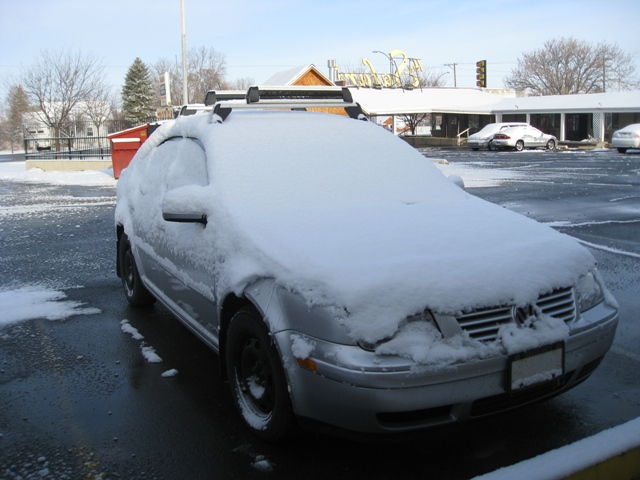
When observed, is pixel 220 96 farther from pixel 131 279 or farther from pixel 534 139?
pixel 534 139

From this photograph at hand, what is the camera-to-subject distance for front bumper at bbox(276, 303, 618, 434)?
2.62 m

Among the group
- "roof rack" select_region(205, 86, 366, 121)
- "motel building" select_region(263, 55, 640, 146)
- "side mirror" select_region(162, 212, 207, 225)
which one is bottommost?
"side mirror" select_region(162, 212, 207, 225)

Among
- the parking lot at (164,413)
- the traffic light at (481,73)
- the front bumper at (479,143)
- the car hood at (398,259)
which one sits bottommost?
the parking lot at (164,413)

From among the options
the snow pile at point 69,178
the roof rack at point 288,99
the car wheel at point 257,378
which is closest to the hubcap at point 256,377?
the car wheel at point 257,378

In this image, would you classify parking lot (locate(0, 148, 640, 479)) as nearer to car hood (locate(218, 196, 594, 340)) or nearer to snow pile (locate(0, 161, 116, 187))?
car hood (locate(218, 196, 594, 340))

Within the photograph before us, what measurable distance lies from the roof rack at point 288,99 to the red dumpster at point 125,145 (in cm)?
1684

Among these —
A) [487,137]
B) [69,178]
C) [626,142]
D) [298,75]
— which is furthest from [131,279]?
[487,137]

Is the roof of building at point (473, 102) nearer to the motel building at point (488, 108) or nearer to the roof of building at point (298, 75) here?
the motel building at point (488, 108)

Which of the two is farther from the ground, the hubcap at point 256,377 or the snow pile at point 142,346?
the hubcap at point 256,377

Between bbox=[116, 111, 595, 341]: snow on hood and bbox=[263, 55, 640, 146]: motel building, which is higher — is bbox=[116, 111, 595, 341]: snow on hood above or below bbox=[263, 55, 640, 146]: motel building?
below

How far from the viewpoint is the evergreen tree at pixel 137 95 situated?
210ft

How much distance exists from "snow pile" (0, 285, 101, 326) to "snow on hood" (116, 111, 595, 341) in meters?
1.76

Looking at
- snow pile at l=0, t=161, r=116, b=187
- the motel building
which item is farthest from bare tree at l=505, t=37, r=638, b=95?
snow pile at l=0, t=161, r=116, b=187

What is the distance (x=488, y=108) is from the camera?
49.4m
